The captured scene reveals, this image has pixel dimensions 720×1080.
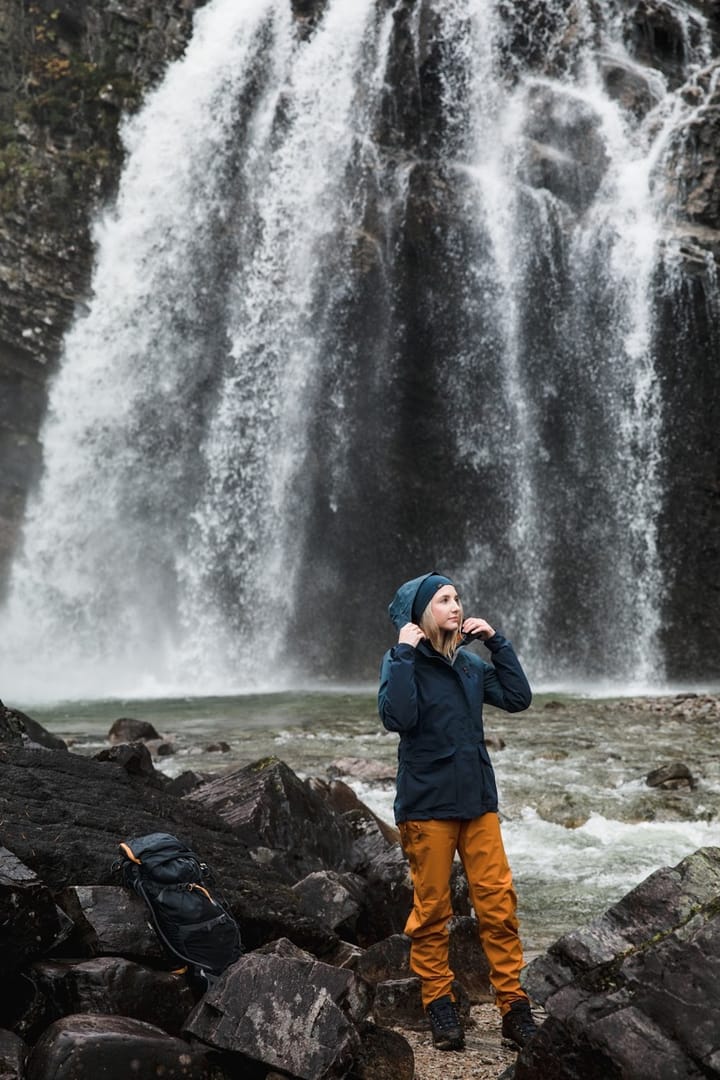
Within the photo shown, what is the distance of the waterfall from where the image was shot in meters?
24.2

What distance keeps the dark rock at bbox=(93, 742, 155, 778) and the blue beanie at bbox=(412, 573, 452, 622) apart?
321cm

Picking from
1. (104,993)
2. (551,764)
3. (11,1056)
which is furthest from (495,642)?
(551,764)

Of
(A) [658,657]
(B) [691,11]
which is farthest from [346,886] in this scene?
(B) [691,11]

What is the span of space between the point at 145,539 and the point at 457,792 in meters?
22.0

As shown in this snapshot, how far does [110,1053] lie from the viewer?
307 centimetres

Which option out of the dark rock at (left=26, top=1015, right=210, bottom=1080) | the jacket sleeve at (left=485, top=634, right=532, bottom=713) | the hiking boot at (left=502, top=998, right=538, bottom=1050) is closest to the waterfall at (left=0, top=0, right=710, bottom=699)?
the jacket sleeve at (left=485, top=634, right=532, bottom=713)

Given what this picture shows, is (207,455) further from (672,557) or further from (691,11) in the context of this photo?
(691,11)

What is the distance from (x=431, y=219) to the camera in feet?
85.6

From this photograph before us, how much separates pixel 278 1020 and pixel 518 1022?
42.6 inches

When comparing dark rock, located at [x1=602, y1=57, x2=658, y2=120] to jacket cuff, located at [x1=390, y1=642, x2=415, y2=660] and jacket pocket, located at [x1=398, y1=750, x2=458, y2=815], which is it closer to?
jacket cuff, located at [x1=390, y1=642, x2=415, y2=660]

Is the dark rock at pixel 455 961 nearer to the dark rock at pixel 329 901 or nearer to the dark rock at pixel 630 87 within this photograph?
the dark rock at pixel 329 901

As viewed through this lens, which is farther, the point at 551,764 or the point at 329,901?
the point at 551,764

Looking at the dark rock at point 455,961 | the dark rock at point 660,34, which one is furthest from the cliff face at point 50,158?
the dark rock at point 455,961

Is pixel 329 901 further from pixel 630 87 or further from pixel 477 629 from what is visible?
pixel 630 87
